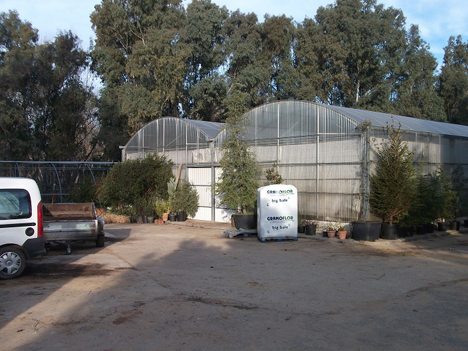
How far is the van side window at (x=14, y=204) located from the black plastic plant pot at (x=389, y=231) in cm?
1054

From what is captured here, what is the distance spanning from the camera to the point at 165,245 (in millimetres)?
13430

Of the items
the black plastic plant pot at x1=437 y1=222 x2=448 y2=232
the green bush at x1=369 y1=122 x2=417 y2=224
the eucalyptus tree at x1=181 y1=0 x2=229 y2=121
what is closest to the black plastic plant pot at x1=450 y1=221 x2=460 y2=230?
the black plastic plant pot at x1=437 y1=222 x2=448 y2=232

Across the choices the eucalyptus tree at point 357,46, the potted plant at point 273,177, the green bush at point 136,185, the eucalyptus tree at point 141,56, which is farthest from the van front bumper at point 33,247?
the eucalyptus tree at point 357,46

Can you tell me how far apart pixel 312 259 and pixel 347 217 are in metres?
4.43

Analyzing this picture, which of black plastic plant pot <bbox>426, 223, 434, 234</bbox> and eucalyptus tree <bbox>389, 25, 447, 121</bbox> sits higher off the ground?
eucalyptus tree <bbox>389, 25, 447, 121</bbox>

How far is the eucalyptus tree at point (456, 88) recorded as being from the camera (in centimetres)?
3984

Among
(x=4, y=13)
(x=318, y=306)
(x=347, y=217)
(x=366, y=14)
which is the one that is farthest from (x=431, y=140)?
(x=4, y=13)

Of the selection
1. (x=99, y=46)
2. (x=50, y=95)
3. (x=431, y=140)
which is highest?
(x=99, y=46)

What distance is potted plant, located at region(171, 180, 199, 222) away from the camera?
68.8 ft

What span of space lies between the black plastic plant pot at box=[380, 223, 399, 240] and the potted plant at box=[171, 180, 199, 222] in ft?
32.6

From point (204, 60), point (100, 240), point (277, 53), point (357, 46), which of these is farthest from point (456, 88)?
point (100, 240)

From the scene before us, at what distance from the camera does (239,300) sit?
6988mm

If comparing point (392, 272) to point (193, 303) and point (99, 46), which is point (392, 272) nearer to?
point (193, 303)

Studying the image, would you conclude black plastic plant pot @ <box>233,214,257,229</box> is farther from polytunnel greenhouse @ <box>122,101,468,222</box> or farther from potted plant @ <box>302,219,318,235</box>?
potted plant @ <box>302,219,318,235</box>
